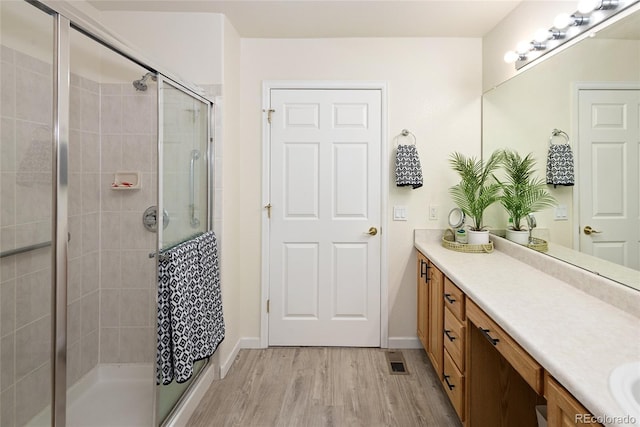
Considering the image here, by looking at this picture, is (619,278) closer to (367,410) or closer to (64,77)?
(367,410)

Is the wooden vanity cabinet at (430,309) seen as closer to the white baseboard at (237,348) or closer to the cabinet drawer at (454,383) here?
the cabinet drawer at (454,383)

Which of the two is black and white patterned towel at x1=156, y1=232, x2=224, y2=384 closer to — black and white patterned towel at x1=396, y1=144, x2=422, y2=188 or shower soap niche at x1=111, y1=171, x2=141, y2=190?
shower soap niche at x1=111, y1=171, x2=141, y2=190

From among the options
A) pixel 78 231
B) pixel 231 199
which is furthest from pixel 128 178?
pixel 231 199

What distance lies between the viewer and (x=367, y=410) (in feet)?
A: 6.97

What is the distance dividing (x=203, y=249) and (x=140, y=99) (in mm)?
1147

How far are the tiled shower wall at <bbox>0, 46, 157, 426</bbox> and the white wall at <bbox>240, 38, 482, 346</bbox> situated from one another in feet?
2.57

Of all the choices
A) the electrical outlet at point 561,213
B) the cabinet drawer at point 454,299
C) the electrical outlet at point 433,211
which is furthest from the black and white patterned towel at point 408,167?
the electrical outlet at point 561,213

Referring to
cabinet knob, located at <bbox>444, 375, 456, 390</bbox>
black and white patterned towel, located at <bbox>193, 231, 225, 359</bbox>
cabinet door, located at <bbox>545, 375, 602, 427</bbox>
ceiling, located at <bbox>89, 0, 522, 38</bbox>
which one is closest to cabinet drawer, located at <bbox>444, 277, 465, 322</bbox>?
cabinet knob, located at <bbox>444, 375, 456, 390</bbox>

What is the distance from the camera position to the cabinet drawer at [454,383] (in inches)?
70.5

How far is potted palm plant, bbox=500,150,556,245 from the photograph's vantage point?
2.03 meters

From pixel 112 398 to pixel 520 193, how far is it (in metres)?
2.84

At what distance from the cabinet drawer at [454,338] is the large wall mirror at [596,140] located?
64 centimetres

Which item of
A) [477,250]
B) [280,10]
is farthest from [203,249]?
[477,250]

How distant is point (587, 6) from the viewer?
158 centimetres
